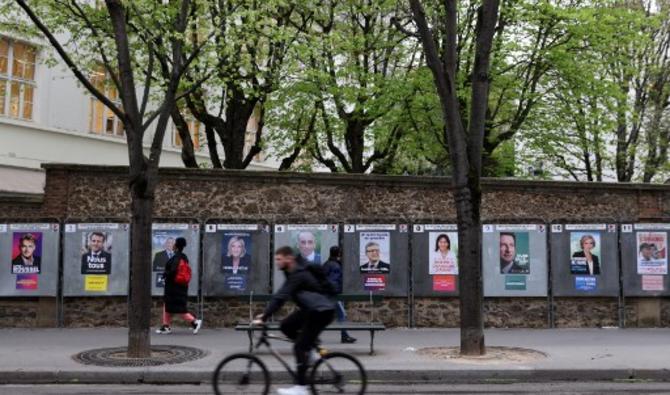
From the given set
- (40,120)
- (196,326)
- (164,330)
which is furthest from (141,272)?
(40,120)

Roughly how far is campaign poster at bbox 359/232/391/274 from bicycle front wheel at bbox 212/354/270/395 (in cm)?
717

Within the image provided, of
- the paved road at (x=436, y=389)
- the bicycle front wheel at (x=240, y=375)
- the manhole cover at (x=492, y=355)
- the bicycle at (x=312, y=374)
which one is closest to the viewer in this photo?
the bicycle at (x=312, y=374)

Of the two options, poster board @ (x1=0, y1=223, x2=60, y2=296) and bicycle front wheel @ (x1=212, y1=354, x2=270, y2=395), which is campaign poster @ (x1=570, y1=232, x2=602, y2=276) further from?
poster board @ (x1=0, y1=223, x2=60, y2=296)

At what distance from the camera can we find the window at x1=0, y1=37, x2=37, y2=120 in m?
23.5

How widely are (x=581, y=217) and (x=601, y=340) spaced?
353cm

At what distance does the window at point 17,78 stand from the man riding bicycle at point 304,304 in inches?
733

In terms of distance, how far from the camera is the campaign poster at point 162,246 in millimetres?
15008

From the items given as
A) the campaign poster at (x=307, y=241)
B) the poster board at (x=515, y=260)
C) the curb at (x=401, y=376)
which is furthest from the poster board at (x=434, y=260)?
the curb at (x=401, y=376)

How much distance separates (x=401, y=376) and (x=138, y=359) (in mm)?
4118

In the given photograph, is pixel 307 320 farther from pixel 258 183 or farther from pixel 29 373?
pixel 258 183

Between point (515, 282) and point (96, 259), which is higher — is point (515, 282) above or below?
below

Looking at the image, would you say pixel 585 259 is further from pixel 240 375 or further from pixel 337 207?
pixel 240 375

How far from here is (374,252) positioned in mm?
15375

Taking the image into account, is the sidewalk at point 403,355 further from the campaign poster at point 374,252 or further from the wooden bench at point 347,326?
the campaign poster at point 374,252
